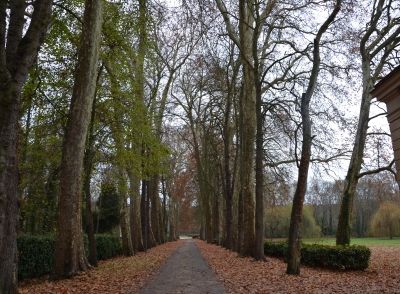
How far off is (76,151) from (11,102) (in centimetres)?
557

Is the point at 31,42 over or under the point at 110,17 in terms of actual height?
under

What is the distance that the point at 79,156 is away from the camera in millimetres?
12039

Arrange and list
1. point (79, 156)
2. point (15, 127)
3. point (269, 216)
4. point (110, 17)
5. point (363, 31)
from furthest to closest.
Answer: point (269, 216), point (363, 31), point (110, 17), point (79, 156), point (15, 127)

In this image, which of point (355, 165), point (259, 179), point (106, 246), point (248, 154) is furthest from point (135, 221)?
point (355, 165)

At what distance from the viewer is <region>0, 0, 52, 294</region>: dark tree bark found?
6.38 metres

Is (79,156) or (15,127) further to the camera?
(79,156)

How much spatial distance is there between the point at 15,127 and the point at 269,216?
146 ft

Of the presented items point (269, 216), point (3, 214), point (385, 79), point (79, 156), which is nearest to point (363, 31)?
point (385, 79)

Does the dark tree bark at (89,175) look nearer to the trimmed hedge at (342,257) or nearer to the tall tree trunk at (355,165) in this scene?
the trimmed hedge at (342,257)

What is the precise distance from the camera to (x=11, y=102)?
21.3 ft

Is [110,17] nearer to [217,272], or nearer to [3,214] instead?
[217,272]

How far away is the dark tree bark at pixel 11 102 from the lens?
6383mm

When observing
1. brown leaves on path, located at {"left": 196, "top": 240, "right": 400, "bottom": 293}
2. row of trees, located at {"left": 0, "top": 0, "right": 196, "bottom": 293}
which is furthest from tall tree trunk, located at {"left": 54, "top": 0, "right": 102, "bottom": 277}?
brown leaves on path, located at {"left": 196, "top": 240, "right": 400, "bottom": 293}

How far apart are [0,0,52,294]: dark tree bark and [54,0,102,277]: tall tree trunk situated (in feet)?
14.1
